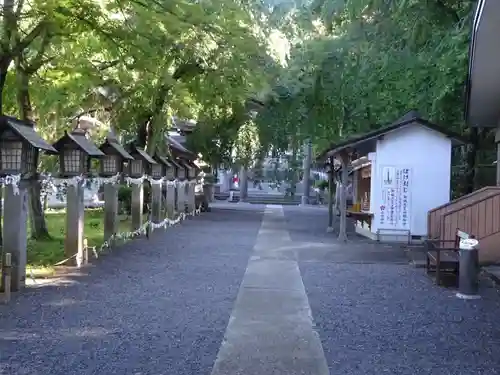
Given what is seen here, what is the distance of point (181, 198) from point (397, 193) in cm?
1069

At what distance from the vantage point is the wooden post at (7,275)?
8078 millimetres

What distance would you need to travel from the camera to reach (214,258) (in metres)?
13.2

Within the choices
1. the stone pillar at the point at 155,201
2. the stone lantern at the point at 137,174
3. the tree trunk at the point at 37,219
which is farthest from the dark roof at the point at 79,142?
the stone pillar at the point at 155,201

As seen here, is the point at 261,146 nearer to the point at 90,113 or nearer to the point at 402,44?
the point at 90,113

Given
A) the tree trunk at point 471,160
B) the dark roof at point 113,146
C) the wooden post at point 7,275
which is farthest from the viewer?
the tree trunk at point 471,160

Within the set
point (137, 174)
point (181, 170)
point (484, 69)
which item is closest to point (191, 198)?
point (181, 170)

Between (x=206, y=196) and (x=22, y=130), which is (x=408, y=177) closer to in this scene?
(x=22, y=130)

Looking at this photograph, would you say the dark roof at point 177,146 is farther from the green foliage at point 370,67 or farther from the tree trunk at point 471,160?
the tree trunk at point 471,160

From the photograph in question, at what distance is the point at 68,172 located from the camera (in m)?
11.7

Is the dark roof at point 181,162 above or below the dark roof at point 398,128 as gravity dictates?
below

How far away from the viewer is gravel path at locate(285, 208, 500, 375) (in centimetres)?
569

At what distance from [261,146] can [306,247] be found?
1516 centimetres

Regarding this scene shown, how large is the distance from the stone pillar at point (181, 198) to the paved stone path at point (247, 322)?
39.8 feet

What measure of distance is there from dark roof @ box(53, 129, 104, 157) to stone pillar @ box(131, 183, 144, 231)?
4576 mm
